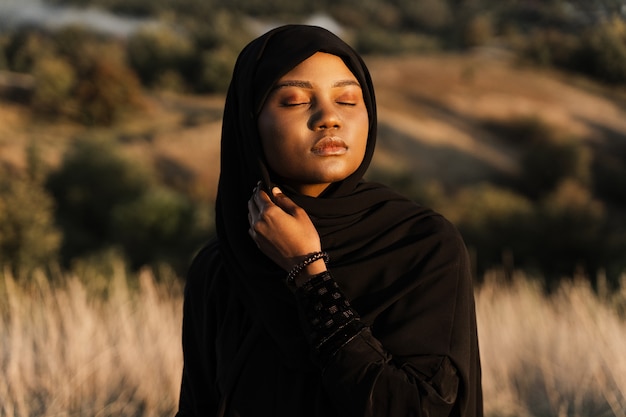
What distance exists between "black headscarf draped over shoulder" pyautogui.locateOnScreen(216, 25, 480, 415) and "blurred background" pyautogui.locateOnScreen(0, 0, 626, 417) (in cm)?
244

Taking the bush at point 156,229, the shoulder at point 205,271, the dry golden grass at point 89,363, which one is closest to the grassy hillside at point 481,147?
the bush at point 156,229

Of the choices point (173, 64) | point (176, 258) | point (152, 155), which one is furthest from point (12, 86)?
point (176, 258)

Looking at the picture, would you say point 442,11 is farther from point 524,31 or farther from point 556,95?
point 556,95

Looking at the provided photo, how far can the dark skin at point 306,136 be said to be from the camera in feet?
5.65

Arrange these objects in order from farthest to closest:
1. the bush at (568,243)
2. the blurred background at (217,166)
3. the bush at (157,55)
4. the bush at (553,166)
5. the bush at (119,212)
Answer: the bush at (157,55)
the bush at (553,166)
the bush at (119,212)
the bush at (568,243)
the blurred background at (217,166)

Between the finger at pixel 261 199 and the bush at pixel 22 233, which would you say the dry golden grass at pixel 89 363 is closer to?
the finger at pixel 261 199

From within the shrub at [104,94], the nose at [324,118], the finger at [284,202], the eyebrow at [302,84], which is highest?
the eyebrow at [302,84]

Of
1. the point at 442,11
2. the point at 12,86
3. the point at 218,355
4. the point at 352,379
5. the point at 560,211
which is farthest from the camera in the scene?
the point at 442,11

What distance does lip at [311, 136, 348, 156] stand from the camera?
5.69 ft

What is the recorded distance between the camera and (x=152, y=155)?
22.1 m

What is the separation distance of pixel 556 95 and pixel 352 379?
3019 cm

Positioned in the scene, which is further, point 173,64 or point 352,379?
point 173,64

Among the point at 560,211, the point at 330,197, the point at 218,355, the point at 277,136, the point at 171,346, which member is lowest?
the point at 560,211

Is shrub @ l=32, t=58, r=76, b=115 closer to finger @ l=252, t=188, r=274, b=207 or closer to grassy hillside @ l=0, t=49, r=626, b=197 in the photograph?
grassy hillside @ l=0, t=49, r=626, b=197
